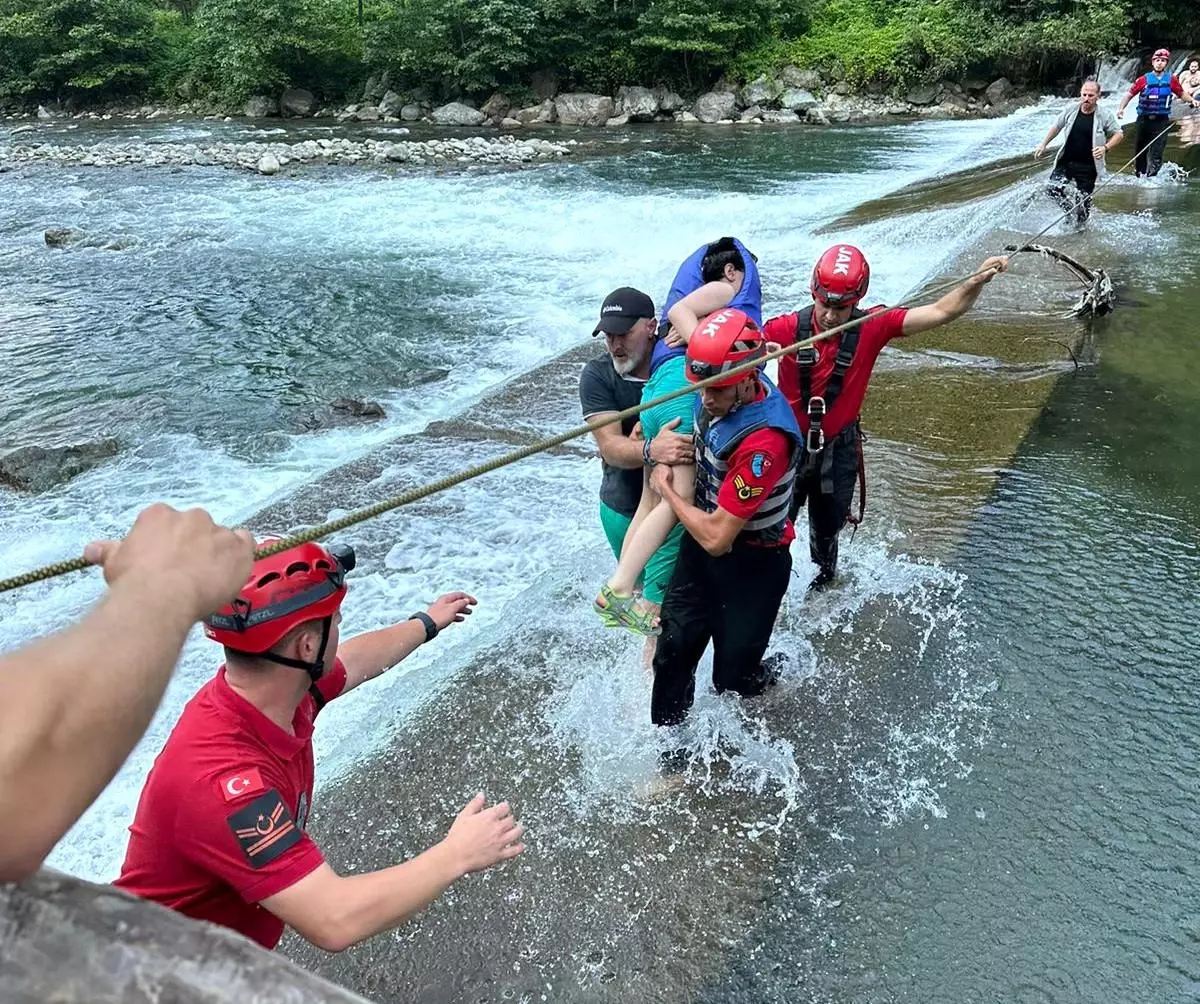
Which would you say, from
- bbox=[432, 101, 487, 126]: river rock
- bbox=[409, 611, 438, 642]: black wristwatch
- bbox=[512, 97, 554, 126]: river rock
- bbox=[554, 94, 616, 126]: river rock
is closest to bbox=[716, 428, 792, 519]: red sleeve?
bbox=[409, 611, 438, 642]: black wristwatch

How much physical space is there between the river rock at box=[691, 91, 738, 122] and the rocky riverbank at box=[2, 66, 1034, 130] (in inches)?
1.4

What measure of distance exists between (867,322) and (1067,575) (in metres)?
2.00

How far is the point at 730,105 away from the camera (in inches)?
1292

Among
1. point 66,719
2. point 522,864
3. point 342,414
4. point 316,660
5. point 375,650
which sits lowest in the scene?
point 342,414

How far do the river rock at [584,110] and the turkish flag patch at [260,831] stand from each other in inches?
1346

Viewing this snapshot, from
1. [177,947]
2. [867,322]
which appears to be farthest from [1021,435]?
[177,947]

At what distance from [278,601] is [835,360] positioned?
3131 millimetres

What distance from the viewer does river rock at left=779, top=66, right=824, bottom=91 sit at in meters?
33.3

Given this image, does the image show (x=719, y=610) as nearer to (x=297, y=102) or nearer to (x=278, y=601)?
(x=278, y=601)

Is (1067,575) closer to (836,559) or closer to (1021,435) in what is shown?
(836,559)

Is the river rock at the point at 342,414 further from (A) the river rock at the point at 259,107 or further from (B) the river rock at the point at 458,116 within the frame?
(A) the river rock at the point at 259,107

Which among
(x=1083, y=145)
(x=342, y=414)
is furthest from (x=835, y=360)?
(x=1083, y=145)

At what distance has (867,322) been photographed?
4.42 meters

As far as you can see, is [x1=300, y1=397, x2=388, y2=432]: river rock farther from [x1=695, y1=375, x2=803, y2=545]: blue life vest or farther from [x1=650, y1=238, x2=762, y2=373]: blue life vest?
[x1=695, y1=375, x2=803, y2=545]: blue life vest
